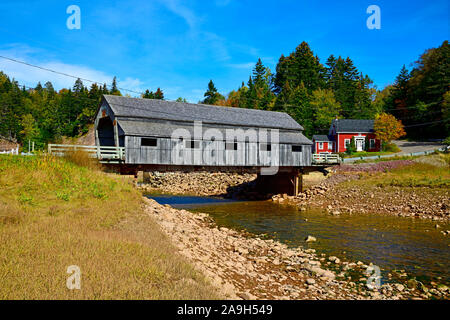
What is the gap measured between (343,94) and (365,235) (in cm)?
5828

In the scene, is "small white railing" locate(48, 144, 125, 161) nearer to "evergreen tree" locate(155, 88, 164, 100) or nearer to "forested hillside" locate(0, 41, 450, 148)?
"forested hillside" locate(0, 41, 450, 148)

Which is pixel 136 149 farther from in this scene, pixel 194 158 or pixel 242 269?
pixel 242 269

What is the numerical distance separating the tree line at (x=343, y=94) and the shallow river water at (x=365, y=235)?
35414 millimetres

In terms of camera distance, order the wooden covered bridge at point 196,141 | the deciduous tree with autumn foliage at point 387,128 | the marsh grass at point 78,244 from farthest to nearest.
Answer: the deciduous tree with autumn foliage at point 387,128 → the wooden covered bridge at point 196,141 → the marsh grass at point 78,244

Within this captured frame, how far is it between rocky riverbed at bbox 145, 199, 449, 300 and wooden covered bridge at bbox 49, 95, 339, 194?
1019 cm

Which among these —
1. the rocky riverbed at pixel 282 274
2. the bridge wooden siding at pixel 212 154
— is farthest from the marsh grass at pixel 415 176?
the rocky riverbed at pixel 282 274

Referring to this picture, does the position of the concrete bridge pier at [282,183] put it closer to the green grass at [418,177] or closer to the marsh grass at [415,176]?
the marsh grass at [415,176]

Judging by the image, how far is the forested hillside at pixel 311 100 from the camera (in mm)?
49938

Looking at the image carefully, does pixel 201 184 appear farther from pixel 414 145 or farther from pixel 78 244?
pixel 414 145

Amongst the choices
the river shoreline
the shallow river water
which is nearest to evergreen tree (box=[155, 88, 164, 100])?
the river shoreline

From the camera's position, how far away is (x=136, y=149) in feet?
69.3

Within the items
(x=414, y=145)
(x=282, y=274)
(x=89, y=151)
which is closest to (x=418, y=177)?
(x=282, y=274)

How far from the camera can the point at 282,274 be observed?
9.20 meters
